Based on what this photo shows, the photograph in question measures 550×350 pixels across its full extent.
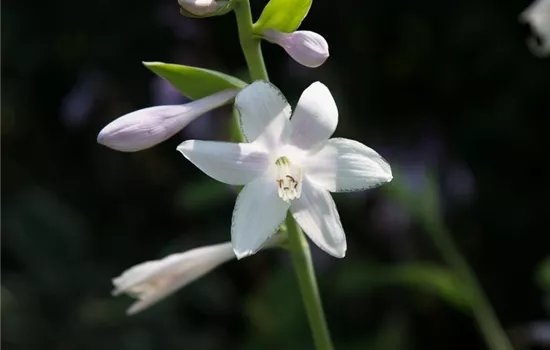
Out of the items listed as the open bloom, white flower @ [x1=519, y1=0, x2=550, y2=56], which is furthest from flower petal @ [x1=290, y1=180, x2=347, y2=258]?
white flower @ [x1=519, y1=0, x2=550, y2=56]

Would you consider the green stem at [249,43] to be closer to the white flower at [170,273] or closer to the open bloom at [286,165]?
the open bloom at [286,165]

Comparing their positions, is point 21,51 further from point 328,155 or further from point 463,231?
point 328,155

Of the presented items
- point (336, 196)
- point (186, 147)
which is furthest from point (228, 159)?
point (336, 196)

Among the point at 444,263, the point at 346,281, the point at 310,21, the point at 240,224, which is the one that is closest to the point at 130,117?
the point at 240,224

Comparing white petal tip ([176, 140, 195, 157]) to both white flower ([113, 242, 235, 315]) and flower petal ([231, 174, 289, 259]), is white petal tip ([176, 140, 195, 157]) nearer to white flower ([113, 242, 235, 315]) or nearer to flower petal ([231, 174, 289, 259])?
flower petal ([231, 174, 289, 259])

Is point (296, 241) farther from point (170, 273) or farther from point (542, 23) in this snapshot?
point (542, 23)
